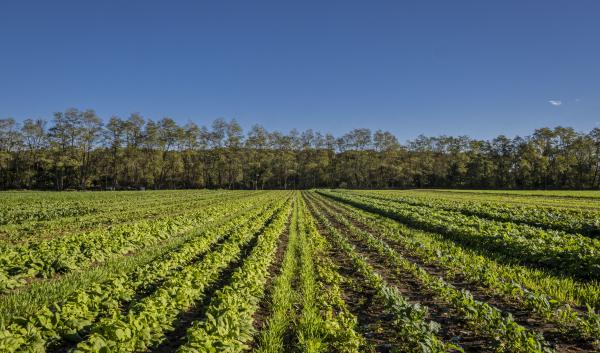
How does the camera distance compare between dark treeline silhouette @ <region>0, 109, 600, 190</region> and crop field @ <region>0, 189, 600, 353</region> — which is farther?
dark treeline silhouette @ <region>0, 109, 600, 190</region>

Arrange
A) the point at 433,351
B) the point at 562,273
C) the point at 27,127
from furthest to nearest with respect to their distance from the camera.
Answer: the point at 27,127 < the point at 562,273 < the point at 433,351

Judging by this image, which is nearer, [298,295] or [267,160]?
[298,295]

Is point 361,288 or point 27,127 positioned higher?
point 27,127

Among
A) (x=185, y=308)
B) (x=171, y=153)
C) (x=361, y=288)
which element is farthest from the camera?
(x=171, y=153)

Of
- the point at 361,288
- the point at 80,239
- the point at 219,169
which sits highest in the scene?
the point at 219,169

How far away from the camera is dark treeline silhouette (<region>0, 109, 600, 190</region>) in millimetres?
72812

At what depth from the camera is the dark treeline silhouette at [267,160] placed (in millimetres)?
72812

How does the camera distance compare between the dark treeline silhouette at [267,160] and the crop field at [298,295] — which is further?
the dark treeline silhouette at [267,160]

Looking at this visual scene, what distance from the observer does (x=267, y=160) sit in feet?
311

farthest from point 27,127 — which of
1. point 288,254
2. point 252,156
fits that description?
point 288,254

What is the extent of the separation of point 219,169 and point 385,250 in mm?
83055

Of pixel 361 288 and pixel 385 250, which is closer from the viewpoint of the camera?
pixel 361 288

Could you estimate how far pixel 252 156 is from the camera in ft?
307

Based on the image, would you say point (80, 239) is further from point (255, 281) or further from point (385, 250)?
point (385, 250)
